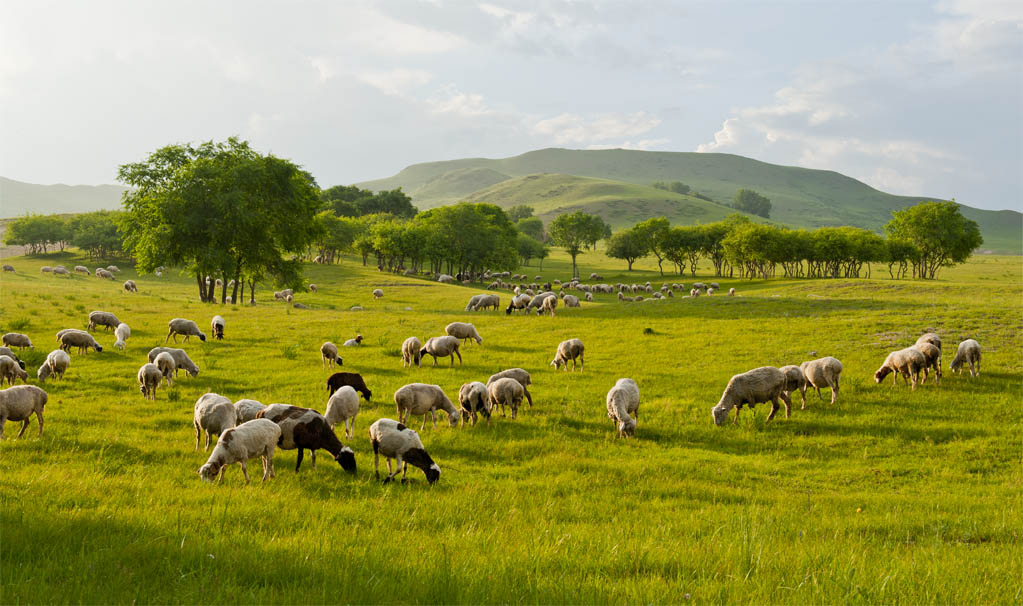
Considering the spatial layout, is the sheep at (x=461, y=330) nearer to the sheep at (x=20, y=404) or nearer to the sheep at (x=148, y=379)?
the sheep at (x=148, y=379)

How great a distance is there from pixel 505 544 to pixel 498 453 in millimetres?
5988

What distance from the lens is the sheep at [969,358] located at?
61.0 ft

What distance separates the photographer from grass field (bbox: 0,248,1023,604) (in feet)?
14.7

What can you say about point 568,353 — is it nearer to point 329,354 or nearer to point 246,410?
point 329,354

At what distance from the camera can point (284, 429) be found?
10.1 metres

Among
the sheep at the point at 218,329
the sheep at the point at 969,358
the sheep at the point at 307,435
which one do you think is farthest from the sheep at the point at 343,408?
the sheep at the point at 969,358

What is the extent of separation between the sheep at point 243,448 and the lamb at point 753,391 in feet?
37.1

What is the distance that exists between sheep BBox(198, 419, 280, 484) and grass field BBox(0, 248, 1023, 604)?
15.1 inches

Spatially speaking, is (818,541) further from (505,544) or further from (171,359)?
(171,359)

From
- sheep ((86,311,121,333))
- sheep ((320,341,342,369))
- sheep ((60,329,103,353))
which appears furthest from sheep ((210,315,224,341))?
sheep ((320,341,342,369))

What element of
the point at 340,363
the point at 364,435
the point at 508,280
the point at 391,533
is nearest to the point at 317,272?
the point at 508,280

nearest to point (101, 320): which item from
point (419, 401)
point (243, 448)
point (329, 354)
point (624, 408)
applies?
point (329, 354)

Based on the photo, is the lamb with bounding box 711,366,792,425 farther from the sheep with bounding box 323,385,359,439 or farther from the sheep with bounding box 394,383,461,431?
the sheep with bounding box 323,385,359,439

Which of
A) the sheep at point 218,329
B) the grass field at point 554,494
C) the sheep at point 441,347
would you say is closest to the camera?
the grass field at point 554,494
